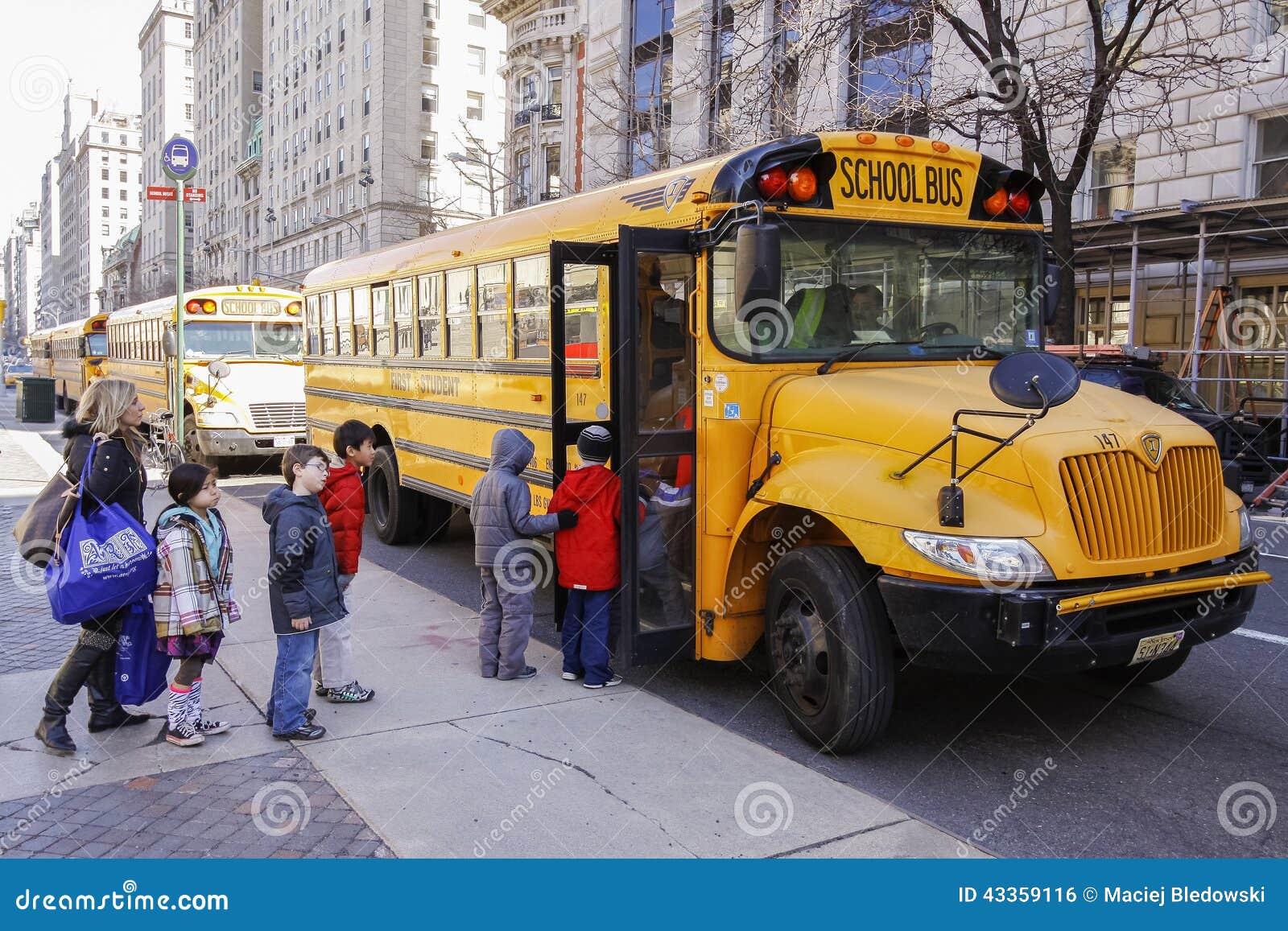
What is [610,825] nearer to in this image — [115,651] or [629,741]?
[629,741]

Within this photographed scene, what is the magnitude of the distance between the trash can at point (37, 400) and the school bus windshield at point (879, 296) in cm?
2603

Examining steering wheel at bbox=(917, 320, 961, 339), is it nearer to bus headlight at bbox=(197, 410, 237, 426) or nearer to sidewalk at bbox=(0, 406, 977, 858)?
sidewalk at bbox=(0, 406, 977, 858)

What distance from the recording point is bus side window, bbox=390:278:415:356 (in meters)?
8.95

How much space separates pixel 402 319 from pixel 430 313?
63cm

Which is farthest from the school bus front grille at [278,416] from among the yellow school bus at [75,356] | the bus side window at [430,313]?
the yellow school bus at [75,356]

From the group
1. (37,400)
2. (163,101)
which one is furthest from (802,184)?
(163,101)

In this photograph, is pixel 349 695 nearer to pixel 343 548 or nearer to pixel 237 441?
pixel 343 548

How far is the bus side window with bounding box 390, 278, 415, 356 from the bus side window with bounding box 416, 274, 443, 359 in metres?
0.21

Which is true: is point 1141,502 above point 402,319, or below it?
below

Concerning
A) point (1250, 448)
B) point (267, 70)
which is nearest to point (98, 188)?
point (267, 70)

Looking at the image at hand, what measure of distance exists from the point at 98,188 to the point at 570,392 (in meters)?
143

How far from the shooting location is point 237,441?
1517 cm

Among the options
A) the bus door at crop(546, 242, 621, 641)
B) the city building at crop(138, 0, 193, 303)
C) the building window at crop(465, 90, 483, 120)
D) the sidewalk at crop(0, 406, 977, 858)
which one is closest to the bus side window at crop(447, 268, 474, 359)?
the bus door at crop(546, 242, 621, 641)

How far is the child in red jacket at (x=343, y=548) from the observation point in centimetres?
536
